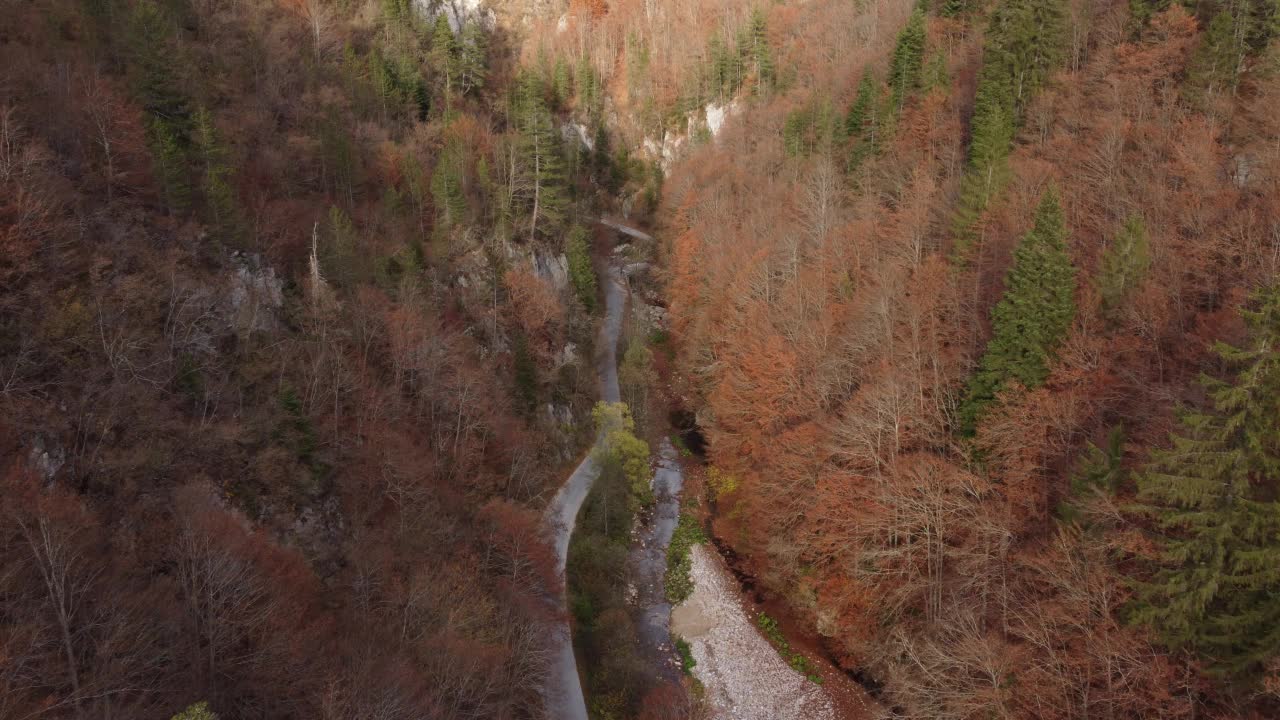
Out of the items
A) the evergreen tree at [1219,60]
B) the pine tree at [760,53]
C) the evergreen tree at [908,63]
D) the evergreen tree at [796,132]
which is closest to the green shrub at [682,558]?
the evergreen tree at [796,132]

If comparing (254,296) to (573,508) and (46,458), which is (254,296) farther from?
(573,508)

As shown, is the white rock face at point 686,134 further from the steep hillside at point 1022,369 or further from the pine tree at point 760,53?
the steep hillside at point 1022,369

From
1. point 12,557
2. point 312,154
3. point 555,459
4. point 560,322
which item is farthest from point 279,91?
point 12,557

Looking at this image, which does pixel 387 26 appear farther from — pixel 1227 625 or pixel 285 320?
pixel 1227 625

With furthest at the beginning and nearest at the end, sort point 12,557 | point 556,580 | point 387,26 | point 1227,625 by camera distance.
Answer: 1. point 387,26
2. point 556,580
3. point 1227,625
4. point 12,557

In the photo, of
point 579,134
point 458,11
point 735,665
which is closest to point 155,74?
point 735,665

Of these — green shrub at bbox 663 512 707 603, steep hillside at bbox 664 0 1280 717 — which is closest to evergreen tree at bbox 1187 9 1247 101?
steep hillside at bbox 664 0 1280 717
